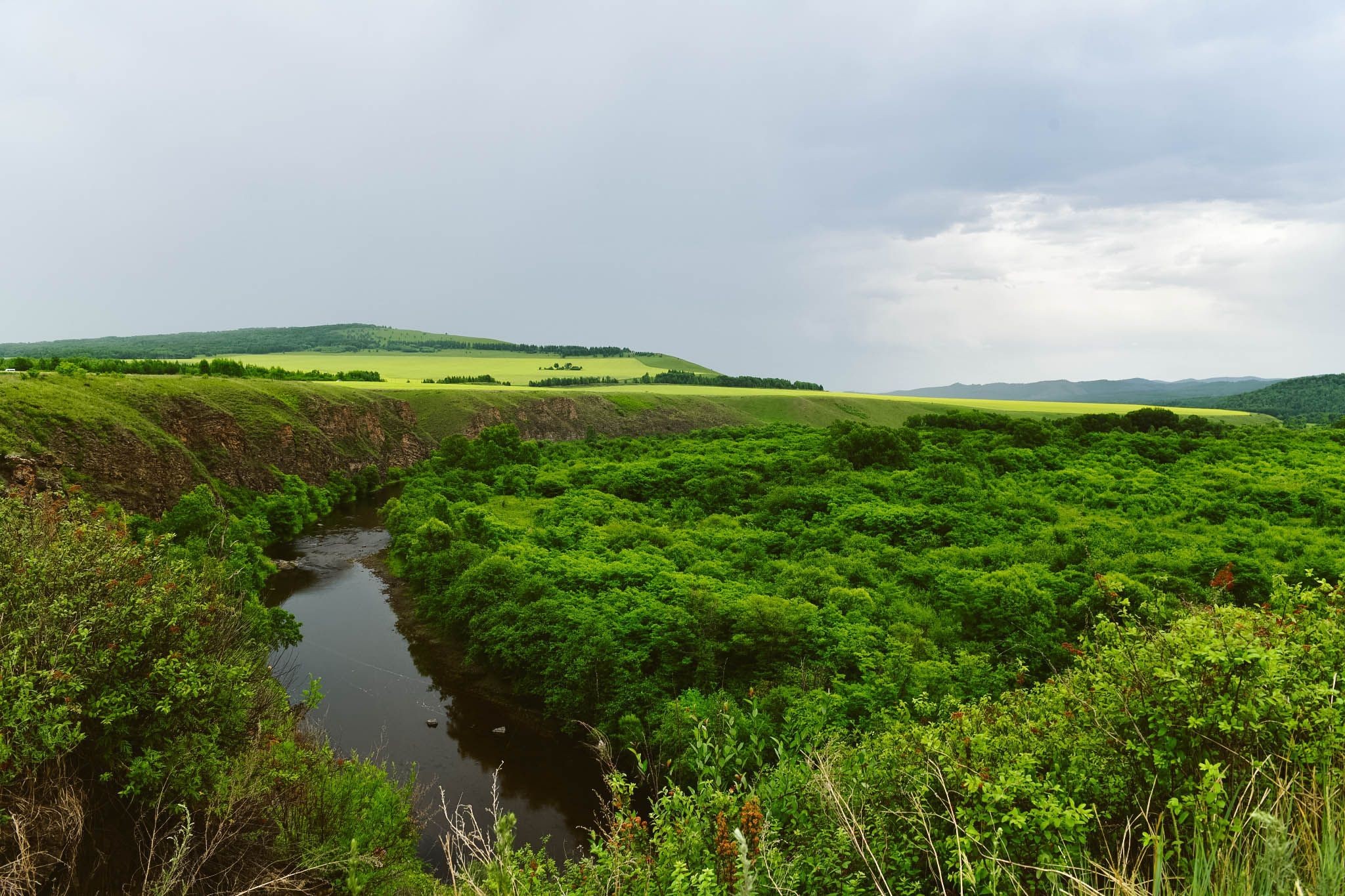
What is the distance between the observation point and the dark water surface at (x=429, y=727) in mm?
20786


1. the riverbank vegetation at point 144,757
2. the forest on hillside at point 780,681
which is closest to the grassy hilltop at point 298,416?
the forest on hillside at point 780,681

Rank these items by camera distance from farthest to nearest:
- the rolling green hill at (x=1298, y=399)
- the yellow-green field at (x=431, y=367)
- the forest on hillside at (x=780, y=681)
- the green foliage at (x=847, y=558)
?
the yellow-green field at (x=431, y=367) < the rolling green hill at (x=1298, y=399) < the green foliage at (x=847, y=558) < the forest on hillside at (x=780, y=681)

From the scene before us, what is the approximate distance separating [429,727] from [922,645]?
59.9 ft

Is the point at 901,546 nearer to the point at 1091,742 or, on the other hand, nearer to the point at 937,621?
the point at 937,621

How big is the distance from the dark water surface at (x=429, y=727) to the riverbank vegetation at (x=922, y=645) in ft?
5.07

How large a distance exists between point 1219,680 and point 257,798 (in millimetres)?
14768

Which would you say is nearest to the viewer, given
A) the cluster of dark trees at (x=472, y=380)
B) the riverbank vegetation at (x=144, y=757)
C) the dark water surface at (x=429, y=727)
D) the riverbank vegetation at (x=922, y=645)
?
the riverbank vegetation at (x=922, y=645)

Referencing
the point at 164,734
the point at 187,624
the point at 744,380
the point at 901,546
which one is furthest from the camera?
the point at 744,380

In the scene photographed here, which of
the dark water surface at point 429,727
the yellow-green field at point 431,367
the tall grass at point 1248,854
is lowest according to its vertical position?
the dark water surface at point 429,727

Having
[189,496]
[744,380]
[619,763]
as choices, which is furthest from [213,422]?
[744,380]

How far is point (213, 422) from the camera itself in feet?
199

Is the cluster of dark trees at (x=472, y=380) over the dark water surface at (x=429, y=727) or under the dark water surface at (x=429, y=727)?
over

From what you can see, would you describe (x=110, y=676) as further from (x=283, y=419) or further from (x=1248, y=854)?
(x=283, y=419)

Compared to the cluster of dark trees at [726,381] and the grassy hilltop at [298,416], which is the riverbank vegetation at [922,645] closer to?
the grassy hilltop at [298,416]
